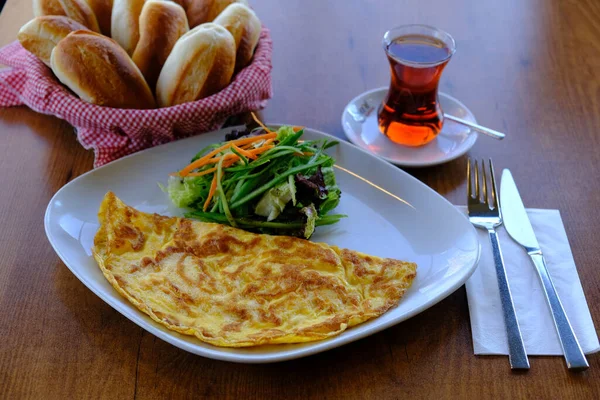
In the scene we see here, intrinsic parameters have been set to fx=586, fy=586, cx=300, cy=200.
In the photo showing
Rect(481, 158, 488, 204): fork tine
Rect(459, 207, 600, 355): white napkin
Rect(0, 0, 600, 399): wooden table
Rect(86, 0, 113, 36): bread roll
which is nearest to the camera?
Rect(0, 0, 600, 399): wooden table

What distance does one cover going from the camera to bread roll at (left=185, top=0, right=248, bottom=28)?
9.27 feet

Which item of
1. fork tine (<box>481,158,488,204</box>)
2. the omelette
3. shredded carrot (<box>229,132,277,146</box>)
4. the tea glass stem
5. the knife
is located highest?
shredded carrot (<box>229,132,277,146</box>)

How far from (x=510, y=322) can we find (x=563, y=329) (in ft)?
0.54

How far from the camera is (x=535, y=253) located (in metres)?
2.16

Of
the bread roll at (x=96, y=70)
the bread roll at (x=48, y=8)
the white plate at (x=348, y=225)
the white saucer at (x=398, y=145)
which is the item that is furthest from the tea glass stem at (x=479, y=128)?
the bread roll at (x=48, y=8)

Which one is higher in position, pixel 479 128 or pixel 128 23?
pixel 128 23

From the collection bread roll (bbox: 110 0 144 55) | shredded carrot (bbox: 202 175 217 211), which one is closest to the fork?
shredded carrot (bbox: 202 175 217 211)

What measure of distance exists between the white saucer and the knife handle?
2.38ft

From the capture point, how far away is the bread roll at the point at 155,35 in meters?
2.59

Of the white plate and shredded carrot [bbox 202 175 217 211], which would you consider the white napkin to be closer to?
the white plate

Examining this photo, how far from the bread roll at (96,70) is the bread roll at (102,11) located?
0.37 meters

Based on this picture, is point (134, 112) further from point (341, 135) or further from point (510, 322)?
point (510, 322)

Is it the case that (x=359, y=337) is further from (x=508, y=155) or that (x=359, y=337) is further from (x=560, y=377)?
(x=508, y=155)

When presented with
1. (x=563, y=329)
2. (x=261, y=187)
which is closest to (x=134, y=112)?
(x=261, y=187)
